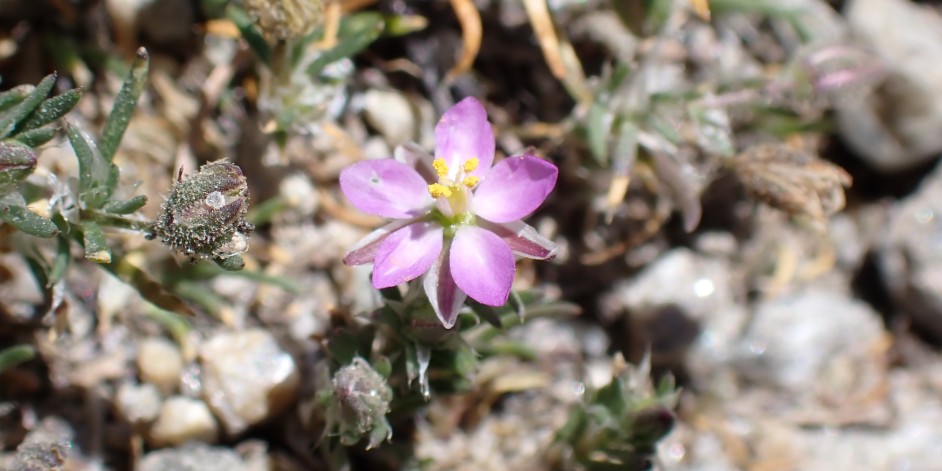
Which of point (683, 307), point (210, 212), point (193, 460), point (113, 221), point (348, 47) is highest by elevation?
point (210, 212)

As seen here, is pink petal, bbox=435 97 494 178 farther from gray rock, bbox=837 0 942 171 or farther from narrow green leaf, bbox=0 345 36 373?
gray rock, bbox=837 0 942 171

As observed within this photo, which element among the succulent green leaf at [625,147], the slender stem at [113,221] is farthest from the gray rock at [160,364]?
the succulent green leaf at [625,147]

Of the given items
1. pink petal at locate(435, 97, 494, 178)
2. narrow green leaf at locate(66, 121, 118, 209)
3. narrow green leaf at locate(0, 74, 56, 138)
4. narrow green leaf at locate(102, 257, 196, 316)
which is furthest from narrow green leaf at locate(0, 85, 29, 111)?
pink petal at locate(435, 97, 494, 178)

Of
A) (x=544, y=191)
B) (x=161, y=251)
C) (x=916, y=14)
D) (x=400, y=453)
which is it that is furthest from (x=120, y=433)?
(x=916, y=14)

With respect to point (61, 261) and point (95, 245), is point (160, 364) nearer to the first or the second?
point (61, 261)

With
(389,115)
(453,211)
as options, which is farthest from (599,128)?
(453,211)

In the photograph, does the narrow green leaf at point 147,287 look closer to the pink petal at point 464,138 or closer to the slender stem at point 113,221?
the slender stem at point 113,221

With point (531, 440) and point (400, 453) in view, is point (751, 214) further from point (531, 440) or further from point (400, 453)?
point (400, 453)
